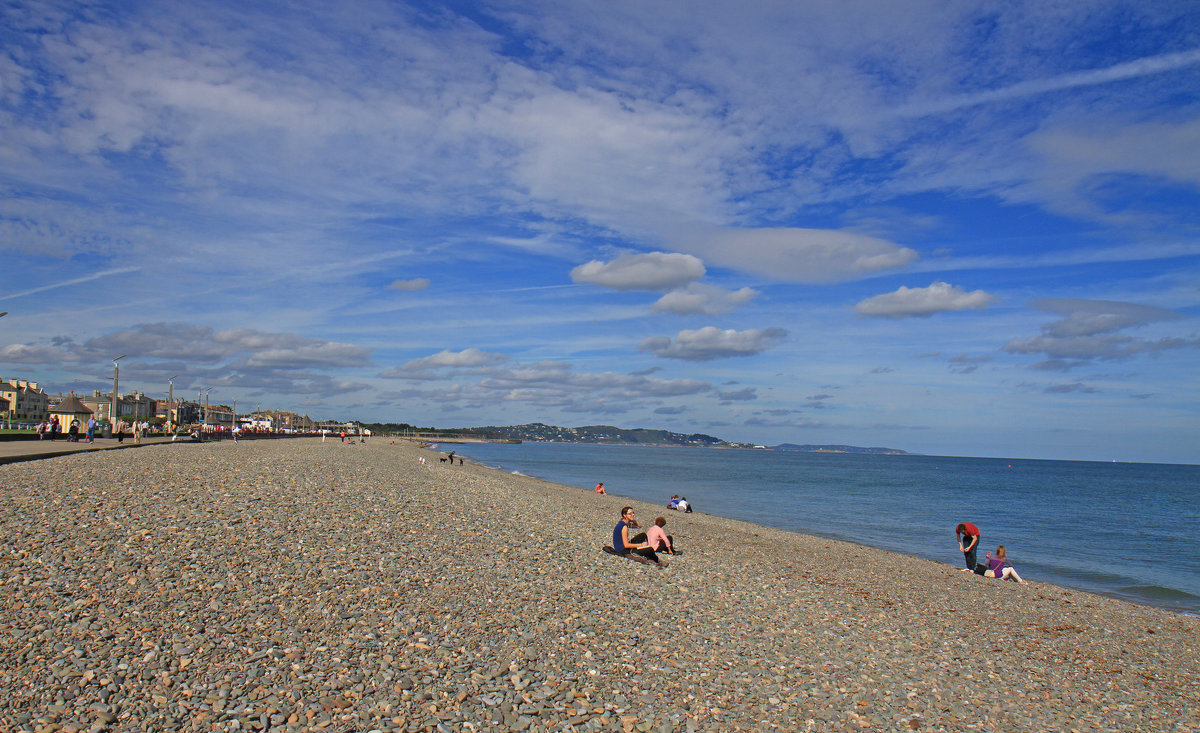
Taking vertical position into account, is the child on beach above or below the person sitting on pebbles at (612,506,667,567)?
below

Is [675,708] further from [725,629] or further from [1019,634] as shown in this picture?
[1019,634]

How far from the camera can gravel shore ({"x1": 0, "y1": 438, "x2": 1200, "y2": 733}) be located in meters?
6.54

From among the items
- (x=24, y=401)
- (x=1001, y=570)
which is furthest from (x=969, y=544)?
(x=24, y=401)

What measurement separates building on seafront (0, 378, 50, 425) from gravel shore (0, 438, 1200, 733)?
426 feet

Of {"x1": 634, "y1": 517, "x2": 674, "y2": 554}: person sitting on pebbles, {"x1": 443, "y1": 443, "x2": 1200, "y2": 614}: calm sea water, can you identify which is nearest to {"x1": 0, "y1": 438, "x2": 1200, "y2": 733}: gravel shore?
{"x1": 634, "y1": 517, "x2": 674, "y2": 554}: person sitting on pebbles

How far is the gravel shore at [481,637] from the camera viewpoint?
6.54 metres

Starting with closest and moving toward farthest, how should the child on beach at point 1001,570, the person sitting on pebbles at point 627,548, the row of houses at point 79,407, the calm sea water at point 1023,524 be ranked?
the person sitting on pebbles at point 627,548 < the child on beach at point 1001,570 < the calm sea water at point 1023,524 < the row of houses at point 79,407

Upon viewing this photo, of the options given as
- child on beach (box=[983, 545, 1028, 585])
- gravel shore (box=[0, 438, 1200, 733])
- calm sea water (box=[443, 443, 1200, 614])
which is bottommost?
calm sea water (box=[443, 443, 1200, 614])

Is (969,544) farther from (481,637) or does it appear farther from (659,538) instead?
(481,637)

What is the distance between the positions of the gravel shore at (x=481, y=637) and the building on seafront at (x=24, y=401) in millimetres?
129767

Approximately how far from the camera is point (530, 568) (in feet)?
40.6

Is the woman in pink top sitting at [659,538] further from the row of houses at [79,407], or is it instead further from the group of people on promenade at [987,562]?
the row of houses at [79,407]

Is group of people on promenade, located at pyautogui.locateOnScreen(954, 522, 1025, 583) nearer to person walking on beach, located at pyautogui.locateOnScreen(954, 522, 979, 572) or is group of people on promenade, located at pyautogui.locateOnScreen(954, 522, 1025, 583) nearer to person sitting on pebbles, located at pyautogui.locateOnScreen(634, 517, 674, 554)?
person walking on beach, located at pyautogui.locateOnScreen(954, 522, 979, 572)

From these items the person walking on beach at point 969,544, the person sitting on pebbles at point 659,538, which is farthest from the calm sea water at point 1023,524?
the person sitting on pebbles at point 659,538
